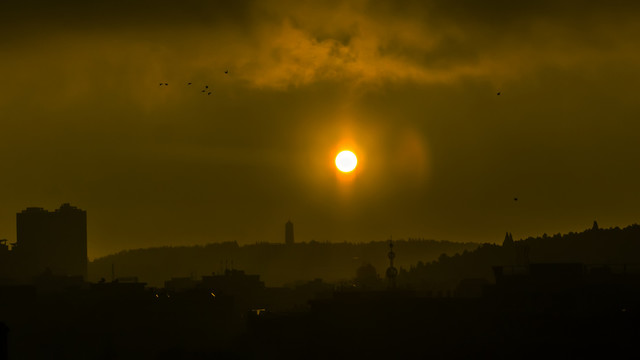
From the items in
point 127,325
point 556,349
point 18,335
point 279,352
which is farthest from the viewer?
point 127,325

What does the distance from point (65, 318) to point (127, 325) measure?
692cm

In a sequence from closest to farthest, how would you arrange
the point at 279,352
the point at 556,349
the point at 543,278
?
the point at 556,349 → the point at 279,352 → the point at 543,278

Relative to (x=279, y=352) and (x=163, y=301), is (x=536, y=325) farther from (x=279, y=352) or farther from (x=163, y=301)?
(x=163, y=301)

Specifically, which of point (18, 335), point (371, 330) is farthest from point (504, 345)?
point (18, 335)

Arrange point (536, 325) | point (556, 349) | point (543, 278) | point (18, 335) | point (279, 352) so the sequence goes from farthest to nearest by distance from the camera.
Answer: point (18, 335) → point (543, 278) → point (279, 352) → point (536, 325) → point (556, 349)

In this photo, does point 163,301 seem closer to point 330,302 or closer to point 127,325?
point 127,325

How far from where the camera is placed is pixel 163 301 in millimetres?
198875

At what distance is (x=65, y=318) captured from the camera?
186750 mm

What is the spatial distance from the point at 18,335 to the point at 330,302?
3929cm

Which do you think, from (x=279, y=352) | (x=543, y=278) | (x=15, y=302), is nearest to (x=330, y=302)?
(x=279, y=352)

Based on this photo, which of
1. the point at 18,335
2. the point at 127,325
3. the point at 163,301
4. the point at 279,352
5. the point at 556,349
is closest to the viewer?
the point at 556,349

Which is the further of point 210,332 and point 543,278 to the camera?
point 210,332

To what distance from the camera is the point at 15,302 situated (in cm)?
18950

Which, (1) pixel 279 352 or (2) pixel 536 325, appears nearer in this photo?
(2) pixel 536 325
